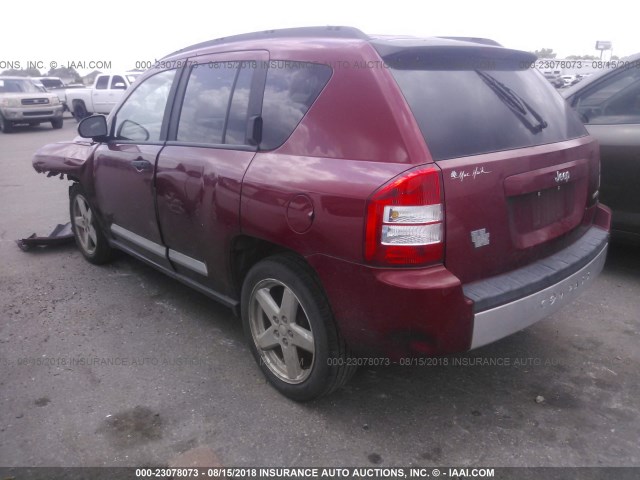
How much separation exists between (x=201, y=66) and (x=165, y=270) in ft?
4.54

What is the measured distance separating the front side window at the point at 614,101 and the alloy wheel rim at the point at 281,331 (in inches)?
122

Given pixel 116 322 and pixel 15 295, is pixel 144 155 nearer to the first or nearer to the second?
pixel 116 322

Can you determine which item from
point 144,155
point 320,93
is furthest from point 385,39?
point 144,155

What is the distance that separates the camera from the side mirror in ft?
13.8

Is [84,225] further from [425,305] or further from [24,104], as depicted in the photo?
[24,104]

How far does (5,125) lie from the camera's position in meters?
18.8

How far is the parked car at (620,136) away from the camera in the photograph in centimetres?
417

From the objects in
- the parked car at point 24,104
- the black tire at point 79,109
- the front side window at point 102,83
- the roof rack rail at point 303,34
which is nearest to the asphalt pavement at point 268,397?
the roof rack rail at point 303,34

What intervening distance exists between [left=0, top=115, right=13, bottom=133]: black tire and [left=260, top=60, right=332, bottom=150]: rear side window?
1880 cm

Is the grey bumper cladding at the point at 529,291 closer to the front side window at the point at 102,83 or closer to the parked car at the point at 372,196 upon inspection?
the parked car at the point at 372,196

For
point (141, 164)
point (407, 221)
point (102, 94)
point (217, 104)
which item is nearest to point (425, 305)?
point (407, 221)

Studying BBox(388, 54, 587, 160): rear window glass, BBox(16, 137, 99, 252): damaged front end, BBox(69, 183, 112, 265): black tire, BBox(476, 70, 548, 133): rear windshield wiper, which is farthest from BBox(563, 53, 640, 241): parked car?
BBox(69, 183, 112, 265): black tire

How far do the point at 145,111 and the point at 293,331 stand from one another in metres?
2.12

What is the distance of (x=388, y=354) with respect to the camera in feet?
8.05
